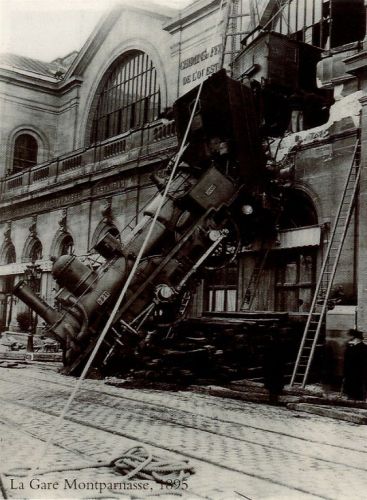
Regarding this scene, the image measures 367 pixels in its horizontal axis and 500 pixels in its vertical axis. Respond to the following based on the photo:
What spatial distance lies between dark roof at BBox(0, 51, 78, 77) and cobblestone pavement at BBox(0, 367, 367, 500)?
24043mm

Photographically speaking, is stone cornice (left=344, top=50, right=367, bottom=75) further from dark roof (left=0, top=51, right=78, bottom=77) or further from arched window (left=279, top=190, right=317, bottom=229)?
dark roof (left=0, top=51, right=78, bottom=77)

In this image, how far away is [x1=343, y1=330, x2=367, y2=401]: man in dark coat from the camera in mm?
10648

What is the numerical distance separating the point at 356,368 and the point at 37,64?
2835 cm

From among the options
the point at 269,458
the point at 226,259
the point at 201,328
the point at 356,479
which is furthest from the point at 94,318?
the point at 356,479

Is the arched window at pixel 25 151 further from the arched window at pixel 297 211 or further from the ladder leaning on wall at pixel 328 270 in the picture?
the ladder leaning on wall at pixel 328 270

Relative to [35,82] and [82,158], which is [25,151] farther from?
[82,158]

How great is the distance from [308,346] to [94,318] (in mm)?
4686

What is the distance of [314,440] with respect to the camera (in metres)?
7.55

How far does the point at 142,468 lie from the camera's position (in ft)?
18.1

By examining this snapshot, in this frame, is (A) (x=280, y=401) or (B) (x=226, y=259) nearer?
(A) (x=280, y=401)

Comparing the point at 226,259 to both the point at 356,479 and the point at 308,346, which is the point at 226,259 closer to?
the point at 308,346

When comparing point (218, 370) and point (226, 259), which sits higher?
point (226, 259)

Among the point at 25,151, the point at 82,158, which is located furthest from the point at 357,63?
the point at 25,151

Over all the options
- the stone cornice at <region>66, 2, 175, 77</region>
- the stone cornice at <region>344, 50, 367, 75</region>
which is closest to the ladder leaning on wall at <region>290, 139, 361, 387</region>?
the stone cornice at <region>344, 50, 367, 75</region>
